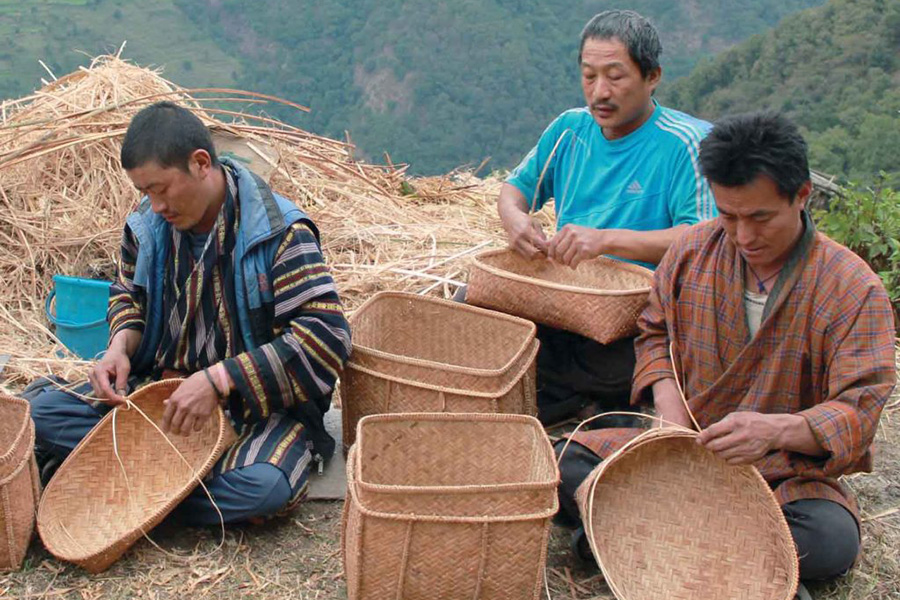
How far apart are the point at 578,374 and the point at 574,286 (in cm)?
33

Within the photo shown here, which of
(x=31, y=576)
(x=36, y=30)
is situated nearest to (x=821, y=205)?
(x=31, y=576)

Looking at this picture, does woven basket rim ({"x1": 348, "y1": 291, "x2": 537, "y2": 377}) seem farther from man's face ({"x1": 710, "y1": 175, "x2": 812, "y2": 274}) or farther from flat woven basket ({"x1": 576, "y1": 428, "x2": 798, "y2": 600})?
man's face ({"x1": 710, "y1": 175, "x2": 812, "y2": 274})

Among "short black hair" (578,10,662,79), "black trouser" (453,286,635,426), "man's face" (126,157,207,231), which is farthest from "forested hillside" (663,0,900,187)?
"man's face" (126,157,207,231)

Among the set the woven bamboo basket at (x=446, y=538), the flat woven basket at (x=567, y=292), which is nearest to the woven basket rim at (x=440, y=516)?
the woven bamboo basket at (x=446, y=538)

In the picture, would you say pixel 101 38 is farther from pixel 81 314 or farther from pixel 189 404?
pixel 189 404

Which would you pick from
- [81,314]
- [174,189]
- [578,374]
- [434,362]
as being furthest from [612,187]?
[81,314]

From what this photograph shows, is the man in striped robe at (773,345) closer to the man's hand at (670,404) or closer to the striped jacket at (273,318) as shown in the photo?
the man's hand at (670,404)

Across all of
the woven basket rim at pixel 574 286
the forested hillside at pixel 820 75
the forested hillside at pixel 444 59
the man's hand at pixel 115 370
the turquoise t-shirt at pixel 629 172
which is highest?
the turquoise t-shirt at pixel 629 172

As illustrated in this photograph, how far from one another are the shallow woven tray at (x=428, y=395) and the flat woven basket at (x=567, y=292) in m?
0.15

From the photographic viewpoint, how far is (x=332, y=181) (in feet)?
19.2

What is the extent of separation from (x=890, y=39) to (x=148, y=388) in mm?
13653

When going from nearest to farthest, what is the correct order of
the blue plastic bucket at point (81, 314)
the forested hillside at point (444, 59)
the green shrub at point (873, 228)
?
the blue plastic bucket at point (81, 314) → the green shrub at point (873, 228) → the forested hillside at point (444, 59)

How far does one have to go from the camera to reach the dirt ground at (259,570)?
2633 mm

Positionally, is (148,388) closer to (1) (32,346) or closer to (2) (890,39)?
(1) (32,346)
